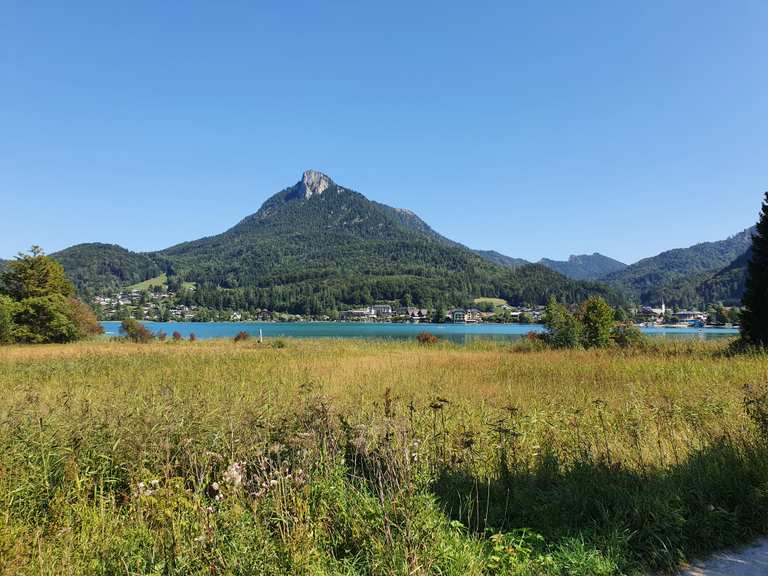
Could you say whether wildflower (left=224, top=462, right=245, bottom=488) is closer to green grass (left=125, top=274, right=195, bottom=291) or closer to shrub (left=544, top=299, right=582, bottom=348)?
shrub (left=544, top=299, right=582, bottom=348)

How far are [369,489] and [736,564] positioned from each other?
2871mm

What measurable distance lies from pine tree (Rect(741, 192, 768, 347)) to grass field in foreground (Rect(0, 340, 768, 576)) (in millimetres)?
12271

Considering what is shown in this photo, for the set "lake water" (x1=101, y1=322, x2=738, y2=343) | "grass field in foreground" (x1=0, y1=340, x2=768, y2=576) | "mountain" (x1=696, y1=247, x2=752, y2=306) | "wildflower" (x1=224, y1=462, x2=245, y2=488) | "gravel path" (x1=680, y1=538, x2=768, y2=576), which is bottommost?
"lake water" (x1=101, y1=322, x2=738, y2=343)

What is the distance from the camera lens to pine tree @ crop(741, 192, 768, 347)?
1574 cm

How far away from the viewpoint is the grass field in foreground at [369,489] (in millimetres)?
2888

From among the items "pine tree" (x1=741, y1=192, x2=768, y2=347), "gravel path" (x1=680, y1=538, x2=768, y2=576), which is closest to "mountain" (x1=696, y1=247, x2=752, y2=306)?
"pine tree" (x1=741, y1=192, x2=768, y2=347)

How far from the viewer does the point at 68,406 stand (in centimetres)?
591

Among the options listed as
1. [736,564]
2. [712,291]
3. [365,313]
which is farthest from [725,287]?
[736,564]

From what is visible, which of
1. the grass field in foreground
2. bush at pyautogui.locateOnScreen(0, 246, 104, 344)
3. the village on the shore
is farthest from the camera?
the village on the shore

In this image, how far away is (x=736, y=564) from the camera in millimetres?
3039

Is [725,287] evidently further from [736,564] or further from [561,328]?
[736,564]

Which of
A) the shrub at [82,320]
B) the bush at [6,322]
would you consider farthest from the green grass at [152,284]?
the bush at [6,322]

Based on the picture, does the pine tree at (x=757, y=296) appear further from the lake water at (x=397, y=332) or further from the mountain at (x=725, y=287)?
the mountain at (x=725, y=287)

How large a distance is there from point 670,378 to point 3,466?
12266 mm
